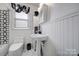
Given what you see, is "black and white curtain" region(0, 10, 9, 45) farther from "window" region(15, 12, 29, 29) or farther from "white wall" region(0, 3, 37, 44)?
"window" region(15, 12, 29, 29)

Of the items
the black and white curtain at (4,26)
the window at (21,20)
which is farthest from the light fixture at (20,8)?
the black and white curtain at (4,26)

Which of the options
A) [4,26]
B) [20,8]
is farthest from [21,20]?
[4,26]

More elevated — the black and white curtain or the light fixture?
the light fixture

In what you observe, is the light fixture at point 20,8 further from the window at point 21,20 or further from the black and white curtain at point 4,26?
the black and white curtain at point 4,26

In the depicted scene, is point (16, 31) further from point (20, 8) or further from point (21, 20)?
point (20, 8)

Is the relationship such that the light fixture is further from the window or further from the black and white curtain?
the black and white curtain

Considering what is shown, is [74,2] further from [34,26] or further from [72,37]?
[34,26]

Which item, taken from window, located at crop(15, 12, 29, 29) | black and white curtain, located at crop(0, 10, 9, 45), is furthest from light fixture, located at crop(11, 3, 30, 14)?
black and white curtain, located at crop(0, 10, 9, 45)

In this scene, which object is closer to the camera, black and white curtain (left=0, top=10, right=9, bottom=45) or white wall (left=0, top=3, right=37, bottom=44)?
black and white curtain (left=0, top=10, right=9, bottom=45)

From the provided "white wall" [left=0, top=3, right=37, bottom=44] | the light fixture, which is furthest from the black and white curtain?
the light fixture

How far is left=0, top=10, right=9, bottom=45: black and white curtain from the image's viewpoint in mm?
1976

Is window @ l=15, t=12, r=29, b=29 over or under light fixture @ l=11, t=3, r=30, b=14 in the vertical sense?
under

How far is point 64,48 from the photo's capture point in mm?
865

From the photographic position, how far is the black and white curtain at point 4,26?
198 cm
